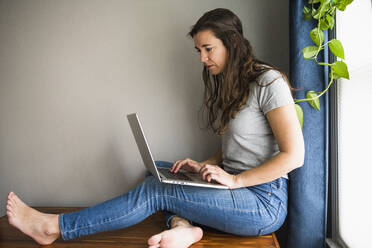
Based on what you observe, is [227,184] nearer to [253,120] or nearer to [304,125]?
[253,120]

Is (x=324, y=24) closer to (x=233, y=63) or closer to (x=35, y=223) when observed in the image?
(x=233, y=63)

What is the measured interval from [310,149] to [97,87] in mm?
1249

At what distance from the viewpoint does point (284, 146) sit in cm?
100

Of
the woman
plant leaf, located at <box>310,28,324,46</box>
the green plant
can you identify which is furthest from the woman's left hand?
plant leaf, located at <box>310,28,324,46</box>

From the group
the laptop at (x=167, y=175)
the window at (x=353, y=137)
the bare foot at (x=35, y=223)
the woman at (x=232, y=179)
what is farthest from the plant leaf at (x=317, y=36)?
the bare foot at (x=35, y=223)

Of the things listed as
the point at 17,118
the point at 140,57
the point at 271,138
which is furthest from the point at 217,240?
the point at 17,118

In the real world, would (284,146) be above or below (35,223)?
above

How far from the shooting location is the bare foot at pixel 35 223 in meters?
1.06

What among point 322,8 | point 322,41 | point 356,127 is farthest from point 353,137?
point 322,8

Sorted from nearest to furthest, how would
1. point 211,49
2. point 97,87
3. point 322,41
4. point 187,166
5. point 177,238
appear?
1. point 177,238
2. point 322,41
3. point 211,49
4. point 187,166
5. point 97,87

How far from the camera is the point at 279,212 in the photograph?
1040mm

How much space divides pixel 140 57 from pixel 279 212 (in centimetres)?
114

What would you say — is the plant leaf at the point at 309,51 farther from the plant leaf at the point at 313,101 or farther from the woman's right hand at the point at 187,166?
the woman's right hand at the point at 187,166

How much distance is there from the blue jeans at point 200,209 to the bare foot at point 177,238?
5 cm
